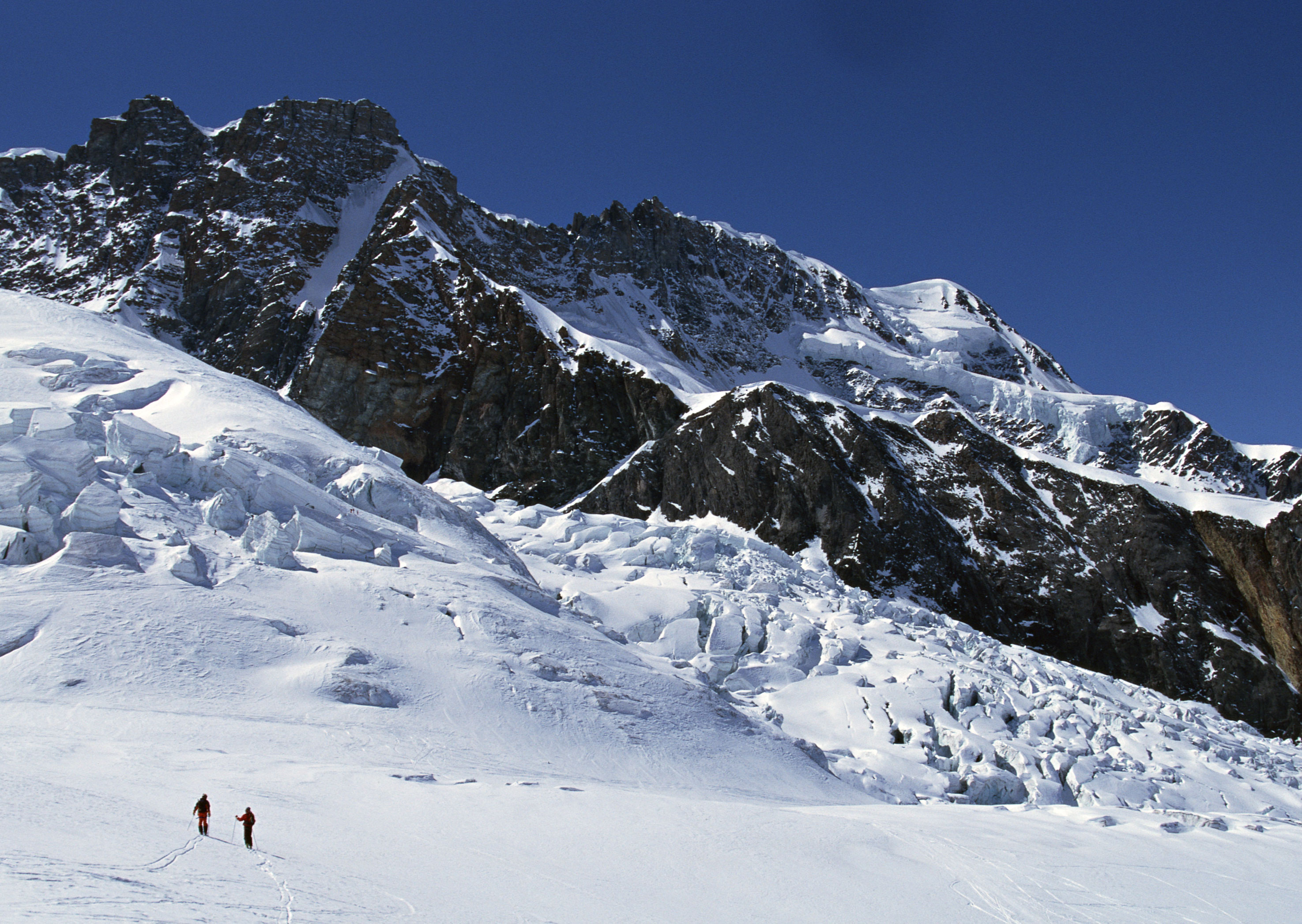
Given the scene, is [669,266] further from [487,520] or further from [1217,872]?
[1217,872]

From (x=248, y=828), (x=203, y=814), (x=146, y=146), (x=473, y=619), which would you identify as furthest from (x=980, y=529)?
(x=146, y=146)

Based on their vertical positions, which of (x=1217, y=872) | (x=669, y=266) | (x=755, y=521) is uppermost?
(x=669, y=266)

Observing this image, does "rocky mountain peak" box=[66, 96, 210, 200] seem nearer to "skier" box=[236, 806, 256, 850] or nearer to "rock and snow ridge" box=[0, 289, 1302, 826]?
"rock and snow ridge" box=[0, 289, 1302, 826]

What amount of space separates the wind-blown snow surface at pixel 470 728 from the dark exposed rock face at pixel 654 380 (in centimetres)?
1567

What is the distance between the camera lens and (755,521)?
70.2 meters

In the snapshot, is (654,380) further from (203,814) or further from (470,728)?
(203,814)

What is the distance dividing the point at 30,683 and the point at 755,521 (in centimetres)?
5352

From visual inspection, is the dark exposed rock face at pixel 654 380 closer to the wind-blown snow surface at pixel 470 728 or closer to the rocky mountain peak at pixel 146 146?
the rocky mountain peak at pixel 146 146

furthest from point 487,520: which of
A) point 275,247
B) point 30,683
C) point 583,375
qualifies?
point 275,247

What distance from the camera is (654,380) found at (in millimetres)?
84812

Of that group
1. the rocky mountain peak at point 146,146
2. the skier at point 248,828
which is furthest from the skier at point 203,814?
the rocky mountain peak at point 146,146

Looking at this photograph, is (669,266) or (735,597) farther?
(669,266)

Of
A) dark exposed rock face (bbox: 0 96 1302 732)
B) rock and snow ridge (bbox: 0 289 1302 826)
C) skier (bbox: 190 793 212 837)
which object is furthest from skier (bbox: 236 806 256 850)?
dark exposed rock face (bbox: 0 96 1302 732)

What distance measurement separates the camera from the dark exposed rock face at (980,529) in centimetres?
6119
